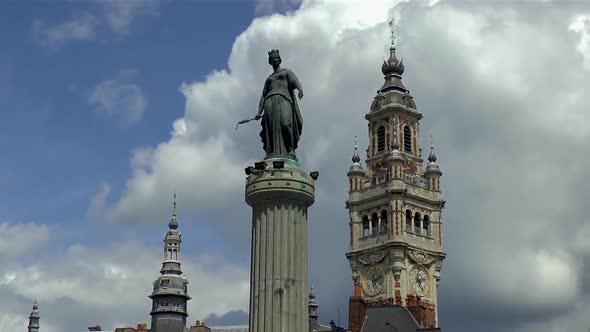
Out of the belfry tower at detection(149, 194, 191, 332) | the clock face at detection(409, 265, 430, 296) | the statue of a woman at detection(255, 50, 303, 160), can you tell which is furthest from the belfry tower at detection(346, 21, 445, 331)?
the statue of a woman at detection(255, 50, 303, 160)

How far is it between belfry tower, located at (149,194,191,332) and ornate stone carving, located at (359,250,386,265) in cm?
2273

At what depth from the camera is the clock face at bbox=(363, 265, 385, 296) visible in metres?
95.6

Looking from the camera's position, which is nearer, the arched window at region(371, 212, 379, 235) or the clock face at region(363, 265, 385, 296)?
the clock face at region(363, 265, 385, 296)

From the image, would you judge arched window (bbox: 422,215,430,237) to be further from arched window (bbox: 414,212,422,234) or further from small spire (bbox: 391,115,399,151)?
small spire (bbox: 391,115,399,151)

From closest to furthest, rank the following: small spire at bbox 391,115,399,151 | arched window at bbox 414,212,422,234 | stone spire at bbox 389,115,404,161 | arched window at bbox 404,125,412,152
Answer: arched window at bbox 414,212,422,234
stone spire at bbox 389,115,404,161
small spire at bbox 391,115,399,151
arched window at bbox 404,125,412,152

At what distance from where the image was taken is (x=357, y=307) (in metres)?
65.8

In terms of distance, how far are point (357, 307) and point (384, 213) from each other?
113 feet

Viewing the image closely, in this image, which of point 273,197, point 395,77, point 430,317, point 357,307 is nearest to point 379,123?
point 395,77

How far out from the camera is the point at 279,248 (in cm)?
1945

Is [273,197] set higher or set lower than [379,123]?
lower

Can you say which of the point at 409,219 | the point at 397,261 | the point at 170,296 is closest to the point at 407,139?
the point at 409,219

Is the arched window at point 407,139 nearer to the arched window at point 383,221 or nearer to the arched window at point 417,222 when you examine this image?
the arched window at point 417,222

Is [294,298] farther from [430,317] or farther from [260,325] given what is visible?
[430,317]

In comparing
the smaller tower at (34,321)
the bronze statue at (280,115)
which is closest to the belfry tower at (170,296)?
the smaller tower at (34,321)
